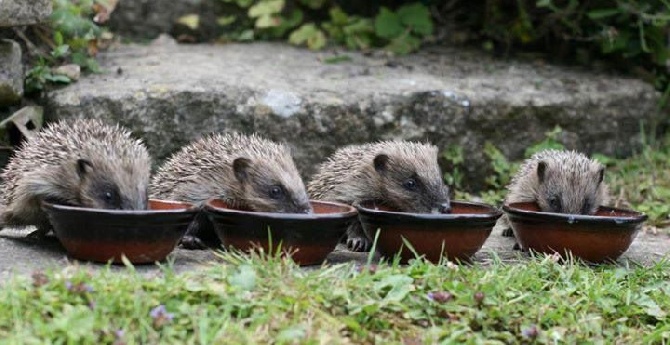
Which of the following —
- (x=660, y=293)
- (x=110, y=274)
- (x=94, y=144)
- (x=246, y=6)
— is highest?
(x=246, y=6)

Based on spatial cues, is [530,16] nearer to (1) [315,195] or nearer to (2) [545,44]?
(2) [545,44]

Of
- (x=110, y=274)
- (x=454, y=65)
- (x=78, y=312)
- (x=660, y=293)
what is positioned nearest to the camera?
(x=78, y=312)

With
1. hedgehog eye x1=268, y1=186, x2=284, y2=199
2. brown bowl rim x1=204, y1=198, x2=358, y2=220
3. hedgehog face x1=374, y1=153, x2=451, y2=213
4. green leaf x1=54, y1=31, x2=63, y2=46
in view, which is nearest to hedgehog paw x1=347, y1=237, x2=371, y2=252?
hedgehog face x1=374, y1=153, x2=451, y2=213

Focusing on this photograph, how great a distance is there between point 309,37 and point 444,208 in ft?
13.0

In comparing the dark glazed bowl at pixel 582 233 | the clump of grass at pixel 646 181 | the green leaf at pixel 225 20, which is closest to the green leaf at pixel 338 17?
the green leaf at pixel 225 20

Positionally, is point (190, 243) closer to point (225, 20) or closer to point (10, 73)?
point (10, 73)

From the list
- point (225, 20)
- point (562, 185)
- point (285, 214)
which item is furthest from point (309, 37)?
point (285, 214)

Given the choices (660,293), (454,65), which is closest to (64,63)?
(454,65)

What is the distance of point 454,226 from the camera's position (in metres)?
5.85

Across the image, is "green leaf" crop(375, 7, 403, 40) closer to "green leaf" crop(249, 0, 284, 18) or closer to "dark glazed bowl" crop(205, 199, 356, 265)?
"green leaf" crop(249, 0, 284, 18)

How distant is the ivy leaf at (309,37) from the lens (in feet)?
33.3

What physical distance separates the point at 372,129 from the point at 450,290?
347cm

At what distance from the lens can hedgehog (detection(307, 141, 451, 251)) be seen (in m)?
6.78

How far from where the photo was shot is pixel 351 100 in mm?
8492
